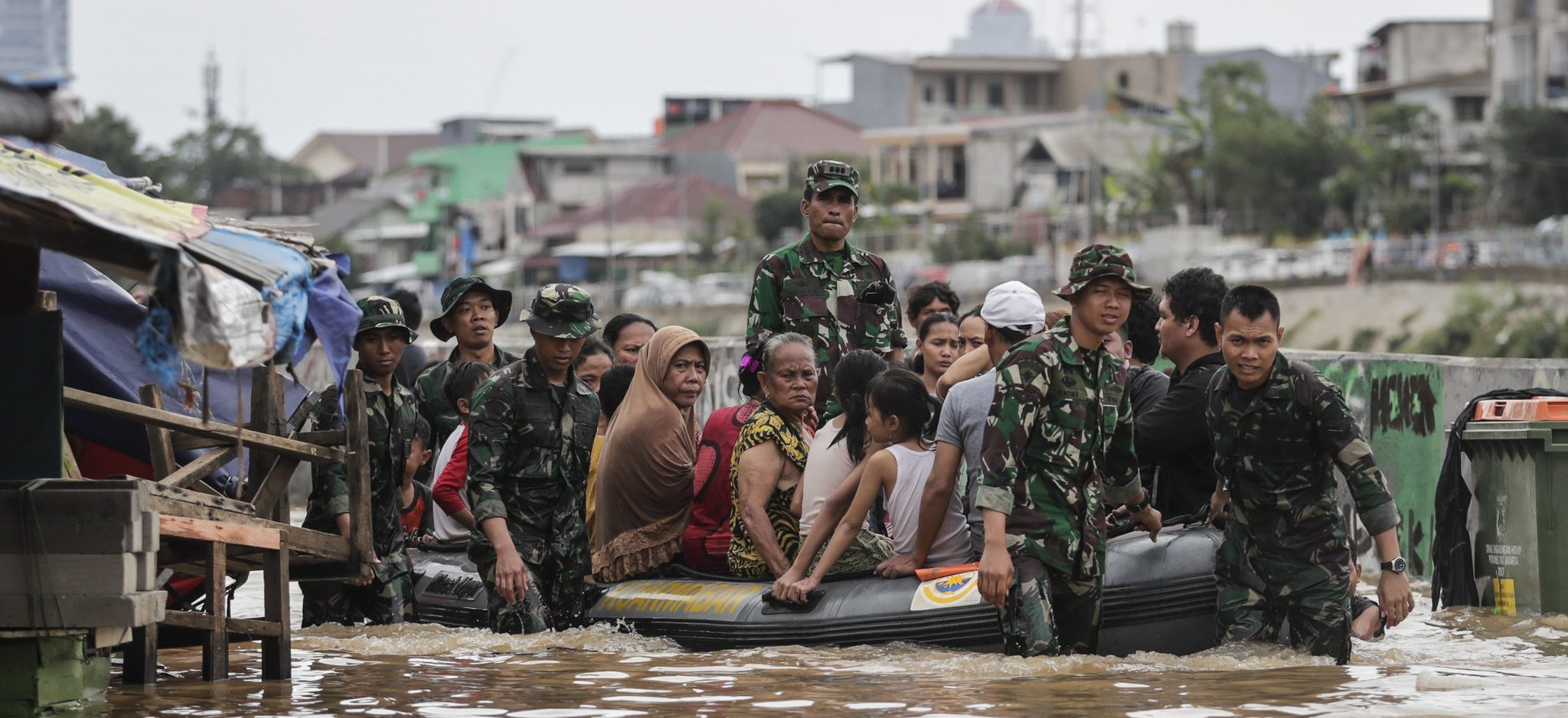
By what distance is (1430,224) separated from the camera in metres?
57.6

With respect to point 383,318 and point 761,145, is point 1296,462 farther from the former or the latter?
point 761,145

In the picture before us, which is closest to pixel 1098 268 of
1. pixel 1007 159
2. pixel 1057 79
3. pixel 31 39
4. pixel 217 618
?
pixel 217 618

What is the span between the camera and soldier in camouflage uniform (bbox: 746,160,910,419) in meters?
10.4

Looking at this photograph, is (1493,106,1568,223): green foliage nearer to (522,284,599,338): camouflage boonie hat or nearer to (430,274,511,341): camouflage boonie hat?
(430,274,511,341): camouflage boonie hat

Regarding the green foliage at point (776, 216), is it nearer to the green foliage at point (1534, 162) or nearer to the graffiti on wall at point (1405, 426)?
the green foliage at point (1534, 162)

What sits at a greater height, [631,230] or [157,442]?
[631,230]

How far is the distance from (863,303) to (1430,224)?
1990 inches

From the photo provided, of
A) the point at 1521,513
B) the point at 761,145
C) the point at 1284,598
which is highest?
the point at 761,145

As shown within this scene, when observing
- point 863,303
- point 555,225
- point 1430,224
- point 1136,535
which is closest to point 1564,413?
point 1136,535

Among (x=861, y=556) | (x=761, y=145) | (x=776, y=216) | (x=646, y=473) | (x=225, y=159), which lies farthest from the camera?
(x=225, y=159)

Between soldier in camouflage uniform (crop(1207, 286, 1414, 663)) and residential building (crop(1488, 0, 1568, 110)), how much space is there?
2225 inches

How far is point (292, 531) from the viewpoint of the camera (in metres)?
8.64

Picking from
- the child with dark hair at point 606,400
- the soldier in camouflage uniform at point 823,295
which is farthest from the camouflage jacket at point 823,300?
the child with dark hair at point 606,400

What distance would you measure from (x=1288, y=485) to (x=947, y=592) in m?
1.60
